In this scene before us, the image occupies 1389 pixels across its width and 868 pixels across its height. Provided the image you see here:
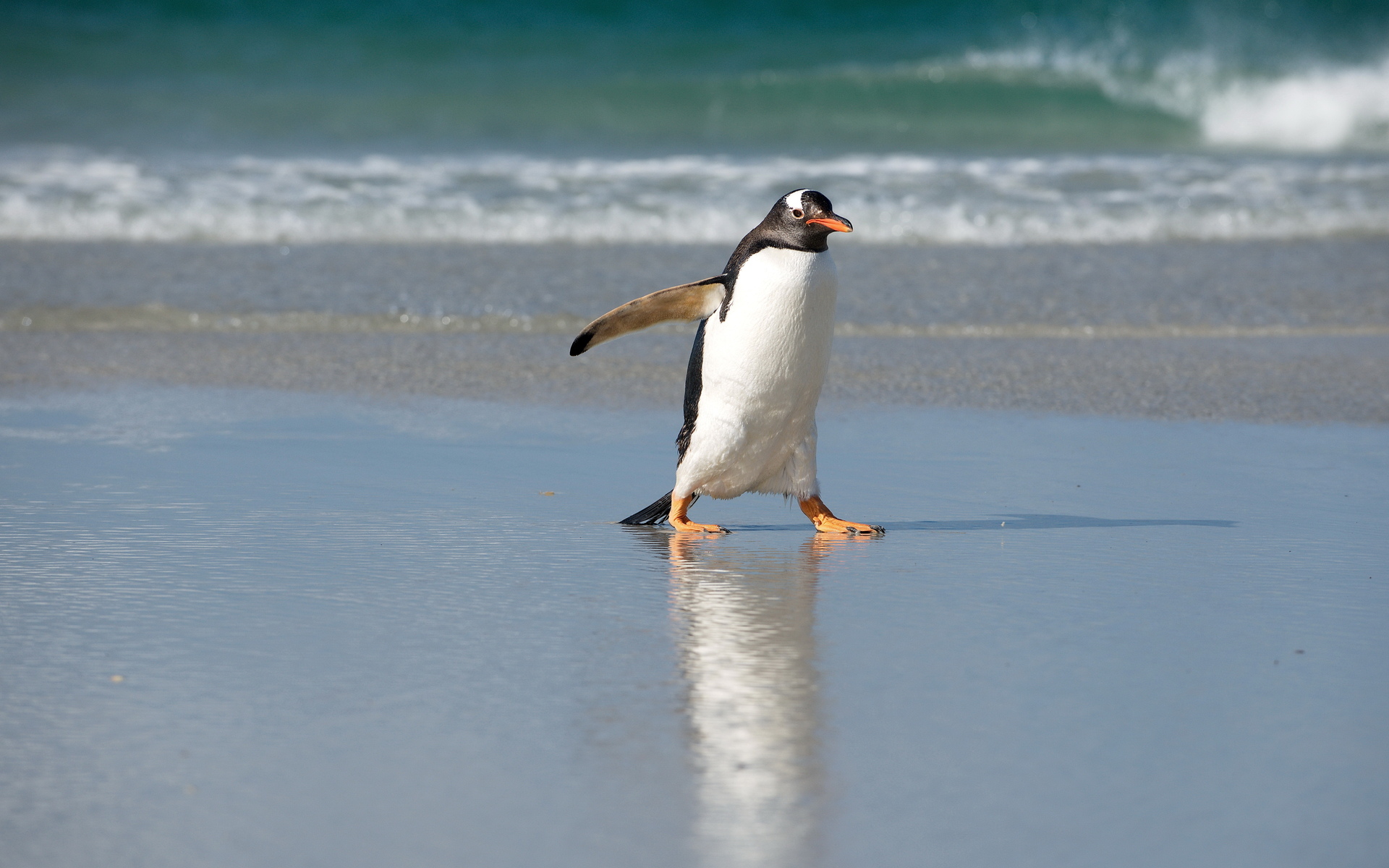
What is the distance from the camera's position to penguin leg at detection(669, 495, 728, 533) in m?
3.03

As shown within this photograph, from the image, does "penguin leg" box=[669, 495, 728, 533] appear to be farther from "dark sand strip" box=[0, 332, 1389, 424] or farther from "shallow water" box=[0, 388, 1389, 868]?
"dark sand strip" box=[0, 332, 1389, 424]

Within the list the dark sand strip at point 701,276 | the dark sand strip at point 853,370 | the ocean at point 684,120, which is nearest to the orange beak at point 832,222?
the dark sand strip at point 853,370

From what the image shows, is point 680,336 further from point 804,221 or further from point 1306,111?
point 1306,111

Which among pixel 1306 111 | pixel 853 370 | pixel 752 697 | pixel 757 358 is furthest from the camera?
pixel 1306 111

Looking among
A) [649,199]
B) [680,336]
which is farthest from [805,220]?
[649,199]

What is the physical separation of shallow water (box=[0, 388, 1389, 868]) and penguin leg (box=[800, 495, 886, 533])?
73mm

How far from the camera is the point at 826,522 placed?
3016 mm

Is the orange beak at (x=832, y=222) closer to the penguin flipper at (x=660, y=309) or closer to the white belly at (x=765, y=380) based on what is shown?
the white belly at (x=765, y=380)

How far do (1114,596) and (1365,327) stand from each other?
3599mm

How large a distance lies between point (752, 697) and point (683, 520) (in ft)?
3.62

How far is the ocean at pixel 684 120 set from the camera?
808cm

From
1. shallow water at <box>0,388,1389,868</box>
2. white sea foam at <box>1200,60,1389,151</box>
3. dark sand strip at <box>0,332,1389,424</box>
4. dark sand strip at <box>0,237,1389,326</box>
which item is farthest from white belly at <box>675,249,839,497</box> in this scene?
white sea foam at <box>1200,60,1389,151</box>

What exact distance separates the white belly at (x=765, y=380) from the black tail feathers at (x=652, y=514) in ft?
0.13

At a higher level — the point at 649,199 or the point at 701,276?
the point at 649,199
